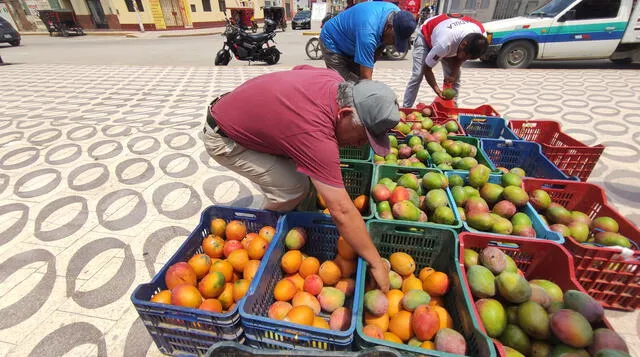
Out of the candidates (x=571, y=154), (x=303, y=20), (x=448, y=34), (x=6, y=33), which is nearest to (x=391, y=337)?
(x=571, y=154)

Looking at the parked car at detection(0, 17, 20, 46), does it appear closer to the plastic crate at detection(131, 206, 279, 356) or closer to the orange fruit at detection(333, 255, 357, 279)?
the plastic crate at detection(131, 206, 279, 356)

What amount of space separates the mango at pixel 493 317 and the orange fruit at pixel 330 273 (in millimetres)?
759

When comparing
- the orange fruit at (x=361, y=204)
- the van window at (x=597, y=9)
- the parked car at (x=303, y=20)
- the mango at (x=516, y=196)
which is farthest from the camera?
the parked car at (x=303, y=20)

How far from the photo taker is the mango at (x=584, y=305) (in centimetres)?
131

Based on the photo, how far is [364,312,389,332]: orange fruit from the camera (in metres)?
1.56

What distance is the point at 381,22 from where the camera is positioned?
3.04 metres

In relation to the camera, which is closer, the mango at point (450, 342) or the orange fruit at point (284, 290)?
the mango at point (450, 342)

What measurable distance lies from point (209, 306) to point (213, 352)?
0.43 meters

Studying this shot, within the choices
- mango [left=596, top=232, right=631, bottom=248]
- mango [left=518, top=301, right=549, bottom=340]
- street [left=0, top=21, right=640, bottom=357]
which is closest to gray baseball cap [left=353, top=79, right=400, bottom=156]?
mango [left=518, top=301, right=549, bottom=340]

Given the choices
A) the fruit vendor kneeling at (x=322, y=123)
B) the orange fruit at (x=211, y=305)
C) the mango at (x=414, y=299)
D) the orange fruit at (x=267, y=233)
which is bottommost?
the mango at (x=414, y=299)

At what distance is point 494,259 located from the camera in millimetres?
1602

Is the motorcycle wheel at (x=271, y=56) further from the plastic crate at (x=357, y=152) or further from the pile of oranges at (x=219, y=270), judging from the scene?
the pile of oranges at (x=219, y=270)

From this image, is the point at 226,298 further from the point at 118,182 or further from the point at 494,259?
the point at 118,182

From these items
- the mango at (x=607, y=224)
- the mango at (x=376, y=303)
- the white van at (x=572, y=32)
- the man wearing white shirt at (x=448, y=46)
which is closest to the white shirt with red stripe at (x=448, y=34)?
the man wearing white shirt at (x=448, y=46)
